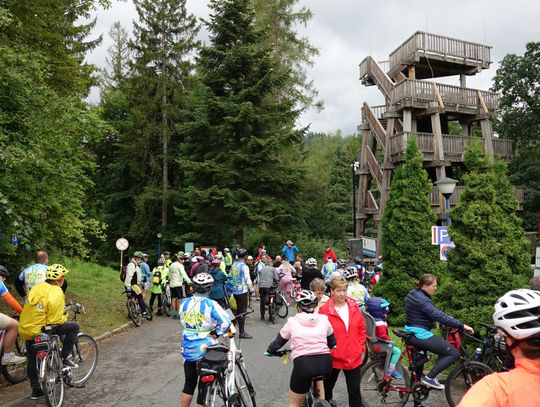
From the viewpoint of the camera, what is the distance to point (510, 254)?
29.7 feet

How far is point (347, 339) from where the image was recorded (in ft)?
18.7

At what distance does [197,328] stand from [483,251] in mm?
5981

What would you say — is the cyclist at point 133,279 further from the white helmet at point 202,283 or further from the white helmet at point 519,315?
the white helmet at point 519,315

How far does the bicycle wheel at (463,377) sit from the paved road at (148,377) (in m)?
0.62

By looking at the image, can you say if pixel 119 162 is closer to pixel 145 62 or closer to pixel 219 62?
pixel 145 62

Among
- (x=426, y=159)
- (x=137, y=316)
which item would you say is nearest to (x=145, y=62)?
(x=426, y=159)

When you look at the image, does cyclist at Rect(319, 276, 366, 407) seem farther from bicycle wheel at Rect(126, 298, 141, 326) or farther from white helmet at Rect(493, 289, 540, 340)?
bicycle wheel at Rect(126, 298, 141, 326)

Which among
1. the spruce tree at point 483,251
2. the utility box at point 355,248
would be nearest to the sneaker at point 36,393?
the spruce tree at point 483,251

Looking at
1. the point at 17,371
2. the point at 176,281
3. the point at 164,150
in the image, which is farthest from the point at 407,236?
the point at 164,150

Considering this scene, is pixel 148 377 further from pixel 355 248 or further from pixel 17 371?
pixel 355 248

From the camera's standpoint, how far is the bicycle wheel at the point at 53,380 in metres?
6.98

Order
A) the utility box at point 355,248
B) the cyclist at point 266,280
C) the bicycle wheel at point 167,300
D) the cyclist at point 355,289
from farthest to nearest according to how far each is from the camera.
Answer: the utility box at point 355,248 < the bicycle wheel at point 167,300 < the cyclist at point 266,280 < the cyclist at point 355,289

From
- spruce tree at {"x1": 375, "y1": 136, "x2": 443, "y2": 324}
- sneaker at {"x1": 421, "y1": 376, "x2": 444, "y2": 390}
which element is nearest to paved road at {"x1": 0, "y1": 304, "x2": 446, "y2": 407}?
sneaker at {"x1": 421, "y1": 376, "x2": 444, "y2": 390}

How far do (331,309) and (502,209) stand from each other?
549 centimetres
